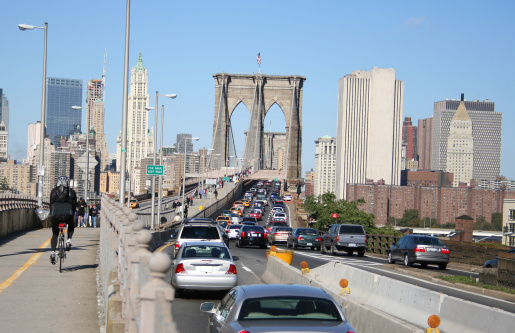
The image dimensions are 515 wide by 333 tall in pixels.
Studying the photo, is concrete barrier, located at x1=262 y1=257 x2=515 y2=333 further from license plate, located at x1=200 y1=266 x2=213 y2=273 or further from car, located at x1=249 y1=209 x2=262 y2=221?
car, located at x1=249 y1=209 x2=262 y2=221

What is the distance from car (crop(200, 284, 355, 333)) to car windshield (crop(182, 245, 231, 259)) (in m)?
7.57

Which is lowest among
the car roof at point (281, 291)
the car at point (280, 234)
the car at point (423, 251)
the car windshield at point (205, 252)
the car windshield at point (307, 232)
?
the car at point (280, 234)

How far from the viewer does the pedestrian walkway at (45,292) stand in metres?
10.1

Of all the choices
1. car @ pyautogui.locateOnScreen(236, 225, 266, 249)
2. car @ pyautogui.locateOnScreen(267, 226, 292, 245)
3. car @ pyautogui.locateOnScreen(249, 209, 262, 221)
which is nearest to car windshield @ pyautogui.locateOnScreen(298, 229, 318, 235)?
car @ pyautogui.locateOnScreen(236, 225, 266, 249)

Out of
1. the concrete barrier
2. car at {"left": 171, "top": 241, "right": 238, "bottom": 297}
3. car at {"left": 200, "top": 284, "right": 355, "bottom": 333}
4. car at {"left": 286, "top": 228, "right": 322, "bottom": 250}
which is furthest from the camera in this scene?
car at {"left": 286, "top": 228, "right": 322, "bottom": 250}

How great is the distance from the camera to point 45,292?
503 inches

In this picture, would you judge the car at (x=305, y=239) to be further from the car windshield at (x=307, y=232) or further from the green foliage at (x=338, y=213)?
the green foliage at (x=338, y=213)

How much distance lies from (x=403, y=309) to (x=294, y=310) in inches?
213

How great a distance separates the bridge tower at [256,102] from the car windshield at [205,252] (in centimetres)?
14285

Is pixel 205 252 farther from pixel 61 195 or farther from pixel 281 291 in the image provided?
pixel 281 291

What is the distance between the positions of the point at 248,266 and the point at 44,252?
7744 millimetres

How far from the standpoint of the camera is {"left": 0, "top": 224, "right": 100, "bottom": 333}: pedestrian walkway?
1014cm

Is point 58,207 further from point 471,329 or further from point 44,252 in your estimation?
point 471,329

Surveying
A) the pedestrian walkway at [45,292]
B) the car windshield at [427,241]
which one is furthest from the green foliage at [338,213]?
the pedestrian walkway at [45,292]
